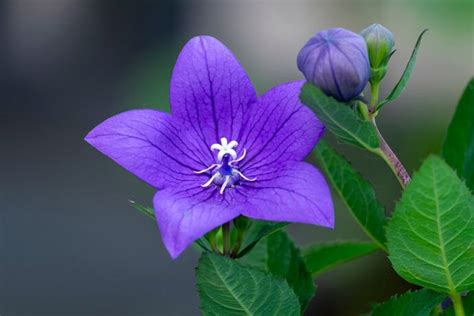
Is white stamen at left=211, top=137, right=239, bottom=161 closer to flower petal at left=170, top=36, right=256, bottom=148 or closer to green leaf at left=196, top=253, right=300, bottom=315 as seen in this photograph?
flower petal at left=170, top=36, right=256, bottom=148

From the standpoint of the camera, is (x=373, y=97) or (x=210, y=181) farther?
(x=210, y=181)

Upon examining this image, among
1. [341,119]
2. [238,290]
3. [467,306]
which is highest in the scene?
[341,119]

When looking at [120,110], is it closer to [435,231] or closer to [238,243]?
[238,243]

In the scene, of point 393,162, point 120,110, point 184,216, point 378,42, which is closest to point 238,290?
point 184,216

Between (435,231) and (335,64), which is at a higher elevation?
(335,64)

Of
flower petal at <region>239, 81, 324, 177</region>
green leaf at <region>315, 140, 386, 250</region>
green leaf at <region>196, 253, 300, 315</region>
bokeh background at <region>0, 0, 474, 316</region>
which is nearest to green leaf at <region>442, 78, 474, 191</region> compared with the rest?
green leaf at <region>315, 140, 386, 250</region>

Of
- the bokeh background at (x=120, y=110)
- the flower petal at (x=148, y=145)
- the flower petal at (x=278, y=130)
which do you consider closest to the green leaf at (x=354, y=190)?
the flower petal at (x=278, y=130)

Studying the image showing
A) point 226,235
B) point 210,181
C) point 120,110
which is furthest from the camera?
point 120,110
